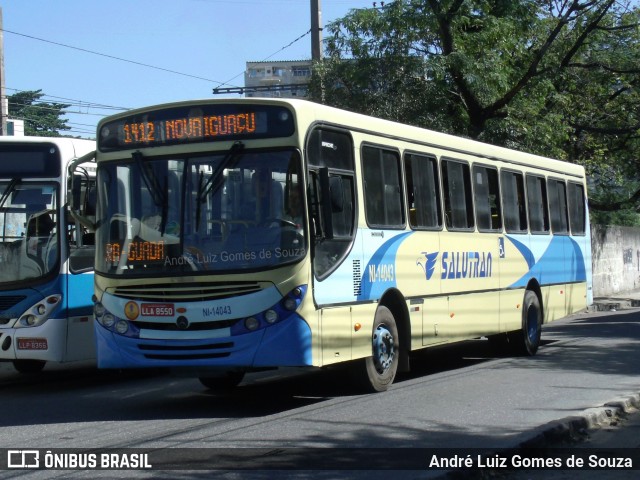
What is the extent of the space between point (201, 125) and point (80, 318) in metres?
3.73

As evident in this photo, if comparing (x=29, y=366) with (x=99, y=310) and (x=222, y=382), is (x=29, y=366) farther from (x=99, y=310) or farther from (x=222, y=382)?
(x=99, y=310)

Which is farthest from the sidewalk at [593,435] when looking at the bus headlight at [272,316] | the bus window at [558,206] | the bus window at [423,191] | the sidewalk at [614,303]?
the sidewalk at [614,303]

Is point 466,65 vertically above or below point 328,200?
above

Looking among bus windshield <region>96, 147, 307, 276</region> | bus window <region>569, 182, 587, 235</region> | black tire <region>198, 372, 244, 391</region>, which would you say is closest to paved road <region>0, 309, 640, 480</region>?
black tire <region>198, 372, 244, 391</region>

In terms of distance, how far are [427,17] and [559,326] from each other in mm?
7846

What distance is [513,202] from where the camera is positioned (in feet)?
51.8

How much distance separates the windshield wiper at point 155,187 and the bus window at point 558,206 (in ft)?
30.4

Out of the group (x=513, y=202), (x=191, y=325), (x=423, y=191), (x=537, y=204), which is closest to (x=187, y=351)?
(x=191, y=325)

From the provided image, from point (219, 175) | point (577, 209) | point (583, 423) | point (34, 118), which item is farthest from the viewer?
point (34, 118)

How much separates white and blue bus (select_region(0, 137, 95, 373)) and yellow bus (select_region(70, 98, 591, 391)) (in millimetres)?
1026

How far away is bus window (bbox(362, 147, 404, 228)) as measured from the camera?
1124cm

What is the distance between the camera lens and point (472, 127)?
24.1 metres

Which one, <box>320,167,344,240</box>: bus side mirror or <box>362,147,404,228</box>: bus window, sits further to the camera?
<box>362,147,404,228</box>: bus window

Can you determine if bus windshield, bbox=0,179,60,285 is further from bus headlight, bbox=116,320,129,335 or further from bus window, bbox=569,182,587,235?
bus window, bbox=569,182,587,235
